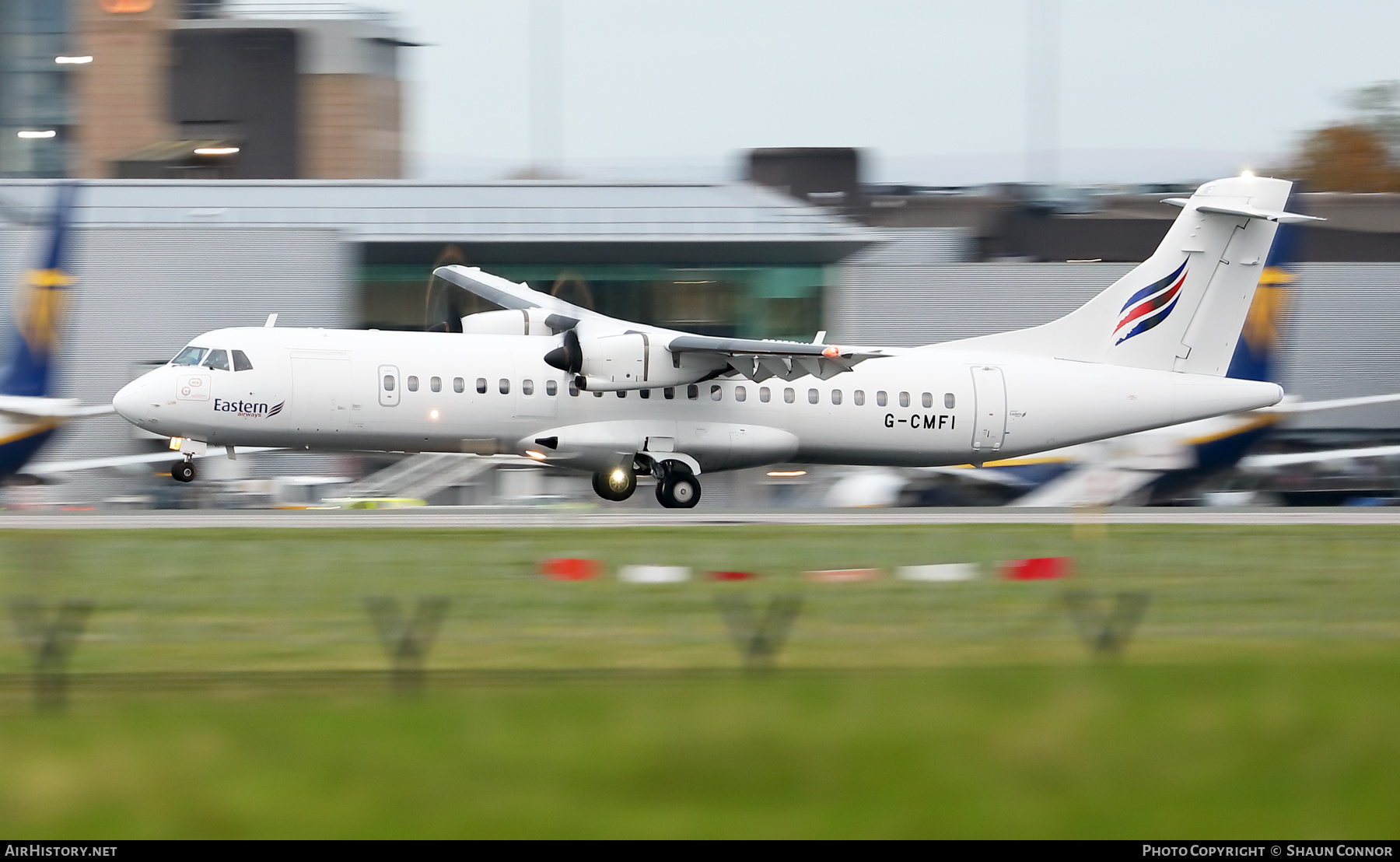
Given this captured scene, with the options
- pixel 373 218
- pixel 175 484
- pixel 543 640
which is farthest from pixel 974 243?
pixel 543 640

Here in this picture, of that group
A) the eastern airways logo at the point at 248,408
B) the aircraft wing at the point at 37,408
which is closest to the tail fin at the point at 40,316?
the aircraft wing at the point at 37,408

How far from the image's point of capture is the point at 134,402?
2364 centimetres

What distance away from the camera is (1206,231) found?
2727cm

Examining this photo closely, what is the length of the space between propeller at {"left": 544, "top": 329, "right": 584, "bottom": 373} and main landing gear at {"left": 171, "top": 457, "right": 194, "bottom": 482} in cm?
577

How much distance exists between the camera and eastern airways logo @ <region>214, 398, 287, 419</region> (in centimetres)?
2369

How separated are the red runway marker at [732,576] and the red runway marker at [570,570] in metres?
1.32

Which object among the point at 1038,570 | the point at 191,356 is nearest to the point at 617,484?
the point at 191,356

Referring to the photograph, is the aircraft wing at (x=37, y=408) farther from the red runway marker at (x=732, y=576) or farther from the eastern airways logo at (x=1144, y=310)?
the eastern airways logo at (x=1144, y=310)

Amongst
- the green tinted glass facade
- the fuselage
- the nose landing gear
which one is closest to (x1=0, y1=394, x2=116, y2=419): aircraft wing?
the fuselage

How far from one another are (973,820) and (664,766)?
5.60 feet

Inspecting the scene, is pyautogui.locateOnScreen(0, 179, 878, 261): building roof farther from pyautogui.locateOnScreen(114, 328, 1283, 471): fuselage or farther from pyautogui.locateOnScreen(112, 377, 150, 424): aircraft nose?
pyautogui.locateOnScreen(112, 377, 150, 424): aircraft nose

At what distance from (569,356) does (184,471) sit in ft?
20.4

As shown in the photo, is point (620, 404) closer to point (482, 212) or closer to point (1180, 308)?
point (1180, 308)

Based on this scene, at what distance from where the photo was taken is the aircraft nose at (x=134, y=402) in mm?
23625
